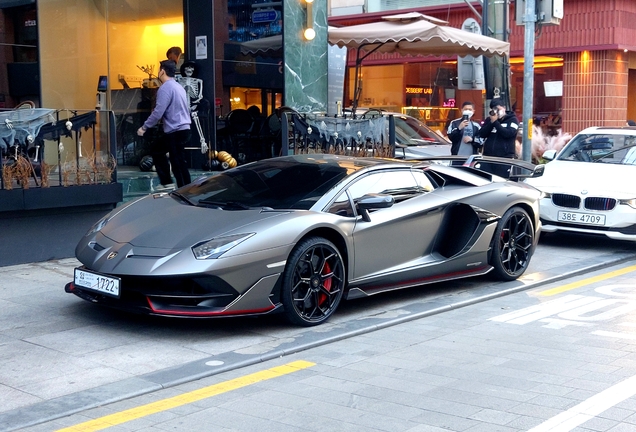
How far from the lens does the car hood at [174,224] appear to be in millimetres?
6344

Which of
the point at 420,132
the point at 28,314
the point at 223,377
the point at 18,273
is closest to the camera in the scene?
the point at 223,377

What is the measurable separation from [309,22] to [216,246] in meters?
8.12

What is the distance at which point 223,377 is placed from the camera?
5.52m

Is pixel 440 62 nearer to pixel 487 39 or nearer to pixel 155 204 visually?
pixel 487 39

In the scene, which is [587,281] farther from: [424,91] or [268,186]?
[424,91]

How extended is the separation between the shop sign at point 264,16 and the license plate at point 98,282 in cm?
776

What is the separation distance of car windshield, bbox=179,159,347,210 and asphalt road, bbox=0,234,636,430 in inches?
37.9

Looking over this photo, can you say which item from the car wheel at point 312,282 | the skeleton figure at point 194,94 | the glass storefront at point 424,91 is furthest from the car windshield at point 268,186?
the glass storefront at point 424,91

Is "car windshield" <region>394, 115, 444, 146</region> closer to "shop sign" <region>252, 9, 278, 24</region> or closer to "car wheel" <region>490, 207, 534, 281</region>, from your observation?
"shop sign" <region>252, 9, 278, 24</region>

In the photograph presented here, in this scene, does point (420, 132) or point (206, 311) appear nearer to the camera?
point (206, 311)

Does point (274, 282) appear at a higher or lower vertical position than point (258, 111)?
lower

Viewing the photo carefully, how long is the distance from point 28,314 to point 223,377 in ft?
7.61

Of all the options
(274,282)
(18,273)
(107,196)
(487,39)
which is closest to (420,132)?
(487,39)

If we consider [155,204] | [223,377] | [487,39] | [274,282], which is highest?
[487,39]
